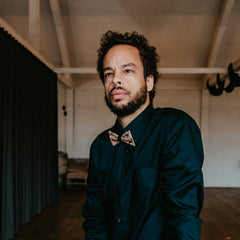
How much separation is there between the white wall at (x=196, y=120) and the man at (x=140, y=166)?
570 centimetres

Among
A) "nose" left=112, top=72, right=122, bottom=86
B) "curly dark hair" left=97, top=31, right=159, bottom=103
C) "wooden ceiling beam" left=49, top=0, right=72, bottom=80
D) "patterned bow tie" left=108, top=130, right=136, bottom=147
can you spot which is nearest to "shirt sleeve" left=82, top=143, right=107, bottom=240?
"patterned bow tie" left=108, top=130, right=136, bottom=147

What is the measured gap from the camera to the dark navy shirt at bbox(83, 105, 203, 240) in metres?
0.88

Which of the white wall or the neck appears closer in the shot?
the neck

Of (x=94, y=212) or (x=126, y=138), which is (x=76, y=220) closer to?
(x=94, y=212)

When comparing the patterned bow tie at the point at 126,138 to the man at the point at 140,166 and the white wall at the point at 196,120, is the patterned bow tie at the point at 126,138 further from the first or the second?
the white wall at the point at 196,120

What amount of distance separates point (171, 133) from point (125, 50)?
496 millimetres

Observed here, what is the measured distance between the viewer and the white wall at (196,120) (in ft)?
22.0

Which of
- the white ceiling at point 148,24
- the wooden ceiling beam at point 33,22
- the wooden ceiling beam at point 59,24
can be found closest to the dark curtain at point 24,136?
the wooden ceiling beam at point 33,22

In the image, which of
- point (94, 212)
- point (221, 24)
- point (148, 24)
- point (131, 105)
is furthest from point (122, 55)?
point (148, 24)

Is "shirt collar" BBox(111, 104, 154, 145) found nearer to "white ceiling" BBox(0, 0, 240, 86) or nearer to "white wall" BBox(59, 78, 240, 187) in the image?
"white ceiling" BBox(0, 0, 240, 86)

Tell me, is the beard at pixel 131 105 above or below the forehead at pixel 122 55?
below

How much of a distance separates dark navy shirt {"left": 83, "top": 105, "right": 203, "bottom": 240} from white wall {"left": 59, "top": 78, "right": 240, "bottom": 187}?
5.73m

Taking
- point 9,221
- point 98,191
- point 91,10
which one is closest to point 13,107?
point 9,221

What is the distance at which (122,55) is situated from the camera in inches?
44.7
